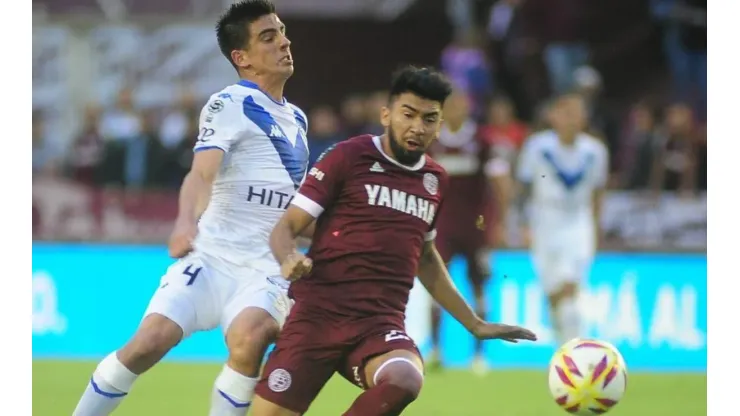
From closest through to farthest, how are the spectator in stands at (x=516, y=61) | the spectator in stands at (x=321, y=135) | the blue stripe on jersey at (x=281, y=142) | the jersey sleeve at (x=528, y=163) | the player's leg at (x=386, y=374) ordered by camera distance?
the player's leg at (x=386, y=374) → the blue stripe on jersey at (x=281, y=142) → the jersey sleeve at (x=528, y=163) → the spectator in stands at (x=321, y=135) → the spectator in stands at (x=516, y=61)

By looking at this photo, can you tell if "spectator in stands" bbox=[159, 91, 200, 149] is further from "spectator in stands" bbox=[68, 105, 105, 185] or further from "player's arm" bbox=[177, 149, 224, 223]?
"player's arm" bbox=[177, 149, 224, 223]

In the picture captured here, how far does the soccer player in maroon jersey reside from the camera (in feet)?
20.4

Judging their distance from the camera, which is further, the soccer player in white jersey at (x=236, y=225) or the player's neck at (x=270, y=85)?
the player's neck at (x=270, y=85)

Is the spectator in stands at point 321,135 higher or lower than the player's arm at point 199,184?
higher

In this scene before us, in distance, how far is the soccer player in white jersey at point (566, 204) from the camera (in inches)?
483

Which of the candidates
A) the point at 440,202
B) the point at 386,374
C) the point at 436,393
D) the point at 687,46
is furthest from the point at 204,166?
the point at 687,46

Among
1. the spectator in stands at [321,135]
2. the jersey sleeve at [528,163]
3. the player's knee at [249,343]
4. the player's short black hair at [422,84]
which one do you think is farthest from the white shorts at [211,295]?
the spectator in stands at [321,135]

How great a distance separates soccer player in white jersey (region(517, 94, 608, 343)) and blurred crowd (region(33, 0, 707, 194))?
1794 mm

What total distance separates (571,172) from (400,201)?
20.2ft

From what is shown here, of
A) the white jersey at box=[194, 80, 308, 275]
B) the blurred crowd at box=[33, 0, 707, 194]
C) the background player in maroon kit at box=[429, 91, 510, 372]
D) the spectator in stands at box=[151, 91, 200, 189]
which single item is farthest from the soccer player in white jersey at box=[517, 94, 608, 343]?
the white jersey at box=[194, 80, 308, 275]

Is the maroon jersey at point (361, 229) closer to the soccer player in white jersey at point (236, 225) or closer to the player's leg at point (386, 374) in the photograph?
the player's leg at point (386, 374)

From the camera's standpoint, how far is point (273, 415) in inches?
244
